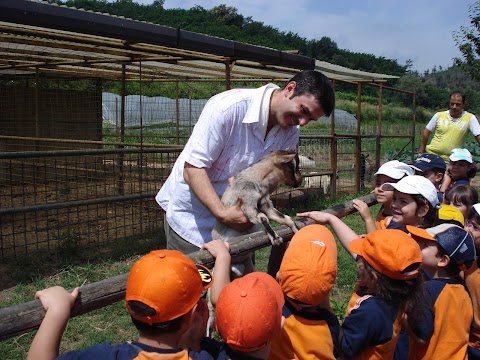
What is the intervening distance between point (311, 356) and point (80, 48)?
6.13 metres

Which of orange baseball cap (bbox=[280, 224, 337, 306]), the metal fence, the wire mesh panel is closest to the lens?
orange baseball cap (bbox=[280, 224, 337, 306])

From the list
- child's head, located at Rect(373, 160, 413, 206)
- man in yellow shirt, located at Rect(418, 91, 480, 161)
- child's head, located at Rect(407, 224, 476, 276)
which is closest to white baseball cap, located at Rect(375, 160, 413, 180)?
child's head, located at Rect(373, 160, 413, 206)

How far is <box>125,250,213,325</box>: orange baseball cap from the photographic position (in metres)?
1.69

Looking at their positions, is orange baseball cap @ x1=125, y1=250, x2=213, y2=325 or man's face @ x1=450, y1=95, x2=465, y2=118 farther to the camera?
man's face @ x1=450, y1=95, x2=465, y2=118

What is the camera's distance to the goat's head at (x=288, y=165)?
3.21 metres

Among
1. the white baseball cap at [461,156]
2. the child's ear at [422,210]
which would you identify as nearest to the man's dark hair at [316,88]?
the child's ear at [422,210]

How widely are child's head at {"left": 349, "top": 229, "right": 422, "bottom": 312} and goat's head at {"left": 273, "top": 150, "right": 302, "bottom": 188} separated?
0.97 m

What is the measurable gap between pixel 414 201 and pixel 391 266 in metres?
1.31

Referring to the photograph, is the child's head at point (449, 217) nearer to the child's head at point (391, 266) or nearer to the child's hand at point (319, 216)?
the child's hand at point (319, 216)

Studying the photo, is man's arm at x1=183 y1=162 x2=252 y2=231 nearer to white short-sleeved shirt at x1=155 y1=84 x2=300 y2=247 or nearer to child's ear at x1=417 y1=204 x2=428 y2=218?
white short-sleeved shirt at x1=155 y1=84 x2=300 y2=247

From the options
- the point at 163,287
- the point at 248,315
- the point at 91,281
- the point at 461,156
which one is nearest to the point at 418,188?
the point at 248,315

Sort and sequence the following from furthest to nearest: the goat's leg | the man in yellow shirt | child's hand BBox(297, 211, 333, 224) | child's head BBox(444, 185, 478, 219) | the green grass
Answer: the man in yellow shirt, child's head BBox(444, 185, 478, 219), the green grass, child's hand BBox(297, 211, 333, 224), the goat's leg

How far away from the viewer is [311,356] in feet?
7.04

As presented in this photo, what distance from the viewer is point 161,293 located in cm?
169
